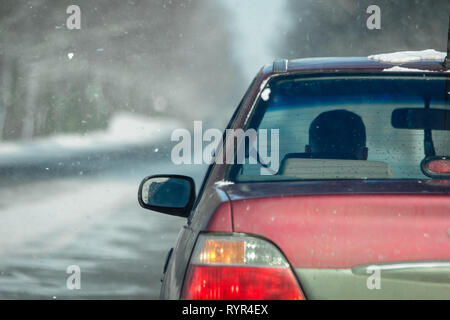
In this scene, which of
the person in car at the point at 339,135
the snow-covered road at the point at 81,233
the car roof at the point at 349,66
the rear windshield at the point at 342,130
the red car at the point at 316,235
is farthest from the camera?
the snow-covered road at the point at 81,233

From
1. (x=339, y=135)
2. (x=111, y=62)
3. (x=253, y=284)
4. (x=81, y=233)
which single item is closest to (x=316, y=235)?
Answer: (x=253, y=284)

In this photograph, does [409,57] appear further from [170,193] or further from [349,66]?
[170,193]

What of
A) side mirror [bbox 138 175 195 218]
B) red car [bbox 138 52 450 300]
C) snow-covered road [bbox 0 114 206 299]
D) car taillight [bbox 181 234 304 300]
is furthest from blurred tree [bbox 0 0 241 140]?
car taillight [bbox 181 234 304 300]

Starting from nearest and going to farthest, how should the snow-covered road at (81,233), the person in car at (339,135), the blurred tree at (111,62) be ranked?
1. the person in car at (339,135)
2. the snow-covered road at (81,233)
3. the blurred tree at (111,62)

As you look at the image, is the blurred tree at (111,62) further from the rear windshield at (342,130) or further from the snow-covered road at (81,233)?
the rear windshield at (342,130)

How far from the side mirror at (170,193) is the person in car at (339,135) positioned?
0.52 metres

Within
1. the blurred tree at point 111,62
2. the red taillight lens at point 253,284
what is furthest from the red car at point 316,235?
the blurred tree at point 111,62

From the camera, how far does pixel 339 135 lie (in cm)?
440

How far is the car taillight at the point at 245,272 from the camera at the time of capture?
2.87 m

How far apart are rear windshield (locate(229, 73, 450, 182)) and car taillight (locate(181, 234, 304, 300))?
485 mm

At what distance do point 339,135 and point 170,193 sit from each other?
0.76 metres

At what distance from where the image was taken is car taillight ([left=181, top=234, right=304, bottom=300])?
113 inches

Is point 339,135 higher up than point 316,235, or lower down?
higher up

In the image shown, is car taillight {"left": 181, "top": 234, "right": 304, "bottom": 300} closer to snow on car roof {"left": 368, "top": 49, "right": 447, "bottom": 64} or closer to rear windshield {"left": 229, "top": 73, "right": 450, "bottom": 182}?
rear windshield {"left": 229, "top": 73, "right": 450, "bottom": 182}
